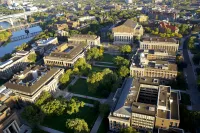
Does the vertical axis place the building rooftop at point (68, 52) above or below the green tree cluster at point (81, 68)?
above

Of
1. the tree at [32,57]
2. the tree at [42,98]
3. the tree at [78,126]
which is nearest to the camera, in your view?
the tree at [78,126]

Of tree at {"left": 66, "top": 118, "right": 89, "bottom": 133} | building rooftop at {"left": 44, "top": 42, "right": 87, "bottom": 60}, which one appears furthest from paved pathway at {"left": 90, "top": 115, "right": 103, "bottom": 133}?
building rooftop at {"left": 44, "top": 42, "right": 87, "bottom": 60}

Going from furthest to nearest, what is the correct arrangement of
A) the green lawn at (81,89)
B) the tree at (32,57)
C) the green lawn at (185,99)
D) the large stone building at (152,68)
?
the tree at (32,57), the large stone building at (152,68), the green lawn at (81,89), the green lawn at (185,99)

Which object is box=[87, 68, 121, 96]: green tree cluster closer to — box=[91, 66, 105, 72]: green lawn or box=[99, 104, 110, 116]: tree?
box=[99, 104, 110, 116]: tree

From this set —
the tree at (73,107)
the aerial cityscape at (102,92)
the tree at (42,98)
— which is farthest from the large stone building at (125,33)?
the tree at (73,107)

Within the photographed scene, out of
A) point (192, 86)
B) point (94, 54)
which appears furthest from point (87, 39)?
point (192, 86)

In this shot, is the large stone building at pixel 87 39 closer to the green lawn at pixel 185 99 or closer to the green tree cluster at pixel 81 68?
the green tree cluster at pixel 81 68

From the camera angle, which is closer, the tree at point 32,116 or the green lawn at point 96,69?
the tree at point 32,116
